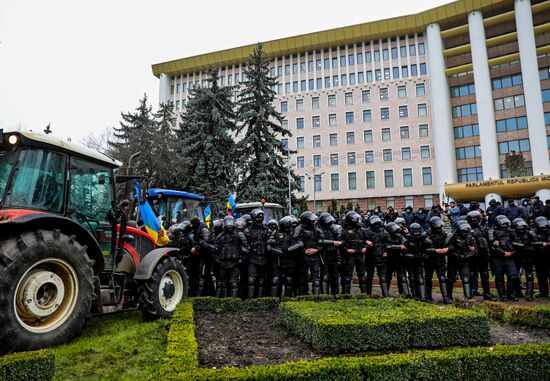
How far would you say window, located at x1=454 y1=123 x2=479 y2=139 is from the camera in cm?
4836

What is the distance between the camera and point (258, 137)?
2648 centimetres

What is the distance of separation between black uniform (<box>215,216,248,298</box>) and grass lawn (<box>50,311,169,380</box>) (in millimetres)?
2940

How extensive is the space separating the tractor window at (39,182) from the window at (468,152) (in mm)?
49890

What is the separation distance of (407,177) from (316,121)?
47.4 feet

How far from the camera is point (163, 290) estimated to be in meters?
7.79

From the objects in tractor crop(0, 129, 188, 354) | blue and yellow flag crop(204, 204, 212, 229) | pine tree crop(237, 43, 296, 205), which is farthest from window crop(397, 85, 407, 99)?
tractor crop(0, 129, 188, 354)

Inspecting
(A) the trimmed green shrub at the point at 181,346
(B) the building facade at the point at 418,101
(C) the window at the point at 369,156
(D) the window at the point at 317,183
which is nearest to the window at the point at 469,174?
(B) the building facade at the point at 418,101

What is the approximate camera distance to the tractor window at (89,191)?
6.17 m

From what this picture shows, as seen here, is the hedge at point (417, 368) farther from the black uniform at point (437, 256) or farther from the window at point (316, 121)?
the window at point (316, 121)

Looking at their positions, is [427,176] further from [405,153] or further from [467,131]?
[467,131]

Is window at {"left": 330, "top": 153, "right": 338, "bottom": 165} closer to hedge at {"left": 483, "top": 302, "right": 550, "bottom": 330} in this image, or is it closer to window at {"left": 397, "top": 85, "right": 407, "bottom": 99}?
window at {"left": 397, "top": 85, "right": 407, "bottom": 99}

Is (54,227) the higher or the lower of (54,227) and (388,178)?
the lower

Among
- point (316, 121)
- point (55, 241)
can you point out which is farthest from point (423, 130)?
point (55, 241)

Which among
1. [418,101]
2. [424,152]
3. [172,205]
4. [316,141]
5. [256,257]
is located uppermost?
[418,101]
